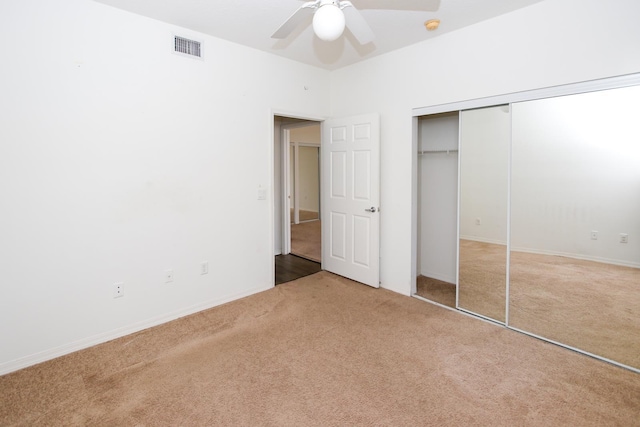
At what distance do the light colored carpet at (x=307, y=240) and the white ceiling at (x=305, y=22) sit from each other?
3043 millimetres

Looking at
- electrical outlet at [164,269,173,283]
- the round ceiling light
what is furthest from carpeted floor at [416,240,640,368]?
electrical outlet at [164,269,173,283]

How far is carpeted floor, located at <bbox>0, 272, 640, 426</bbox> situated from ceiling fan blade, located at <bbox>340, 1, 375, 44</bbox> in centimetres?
234

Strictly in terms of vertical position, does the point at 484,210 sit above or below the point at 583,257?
above

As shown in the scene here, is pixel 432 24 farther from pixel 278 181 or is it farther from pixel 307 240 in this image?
pixel 307 240

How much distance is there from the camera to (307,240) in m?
6.44

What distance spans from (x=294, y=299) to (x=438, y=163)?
2.36m

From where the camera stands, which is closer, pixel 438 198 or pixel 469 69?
pixel 469 69

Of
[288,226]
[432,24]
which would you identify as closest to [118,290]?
[288,226]

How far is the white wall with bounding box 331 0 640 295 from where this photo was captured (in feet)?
7.63

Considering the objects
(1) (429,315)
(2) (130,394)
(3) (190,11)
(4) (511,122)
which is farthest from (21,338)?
(4) (511,122)

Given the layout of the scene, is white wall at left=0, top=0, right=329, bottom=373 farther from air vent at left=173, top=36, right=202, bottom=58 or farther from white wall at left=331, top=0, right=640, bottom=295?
white wall at left=331, top=0, right=640, bottom=295

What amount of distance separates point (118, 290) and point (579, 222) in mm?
3848

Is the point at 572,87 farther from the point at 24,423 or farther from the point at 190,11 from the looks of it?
the point at 24,423

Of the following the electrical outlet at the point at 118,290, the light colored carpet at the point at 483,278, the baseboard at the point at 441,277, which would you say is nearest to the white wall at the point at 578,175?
the light colored carpet at the point at 483,278
